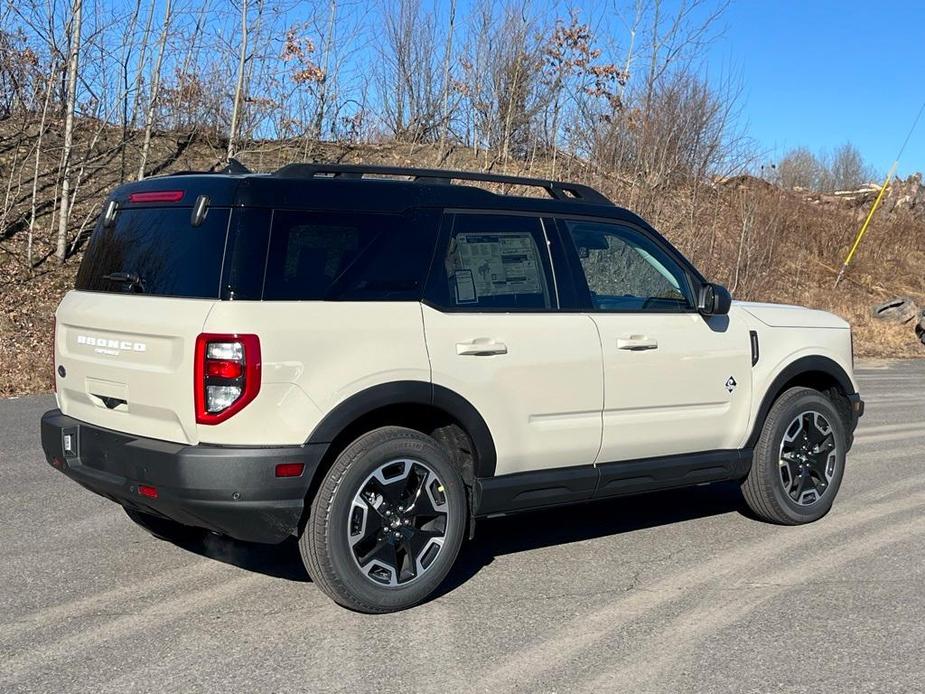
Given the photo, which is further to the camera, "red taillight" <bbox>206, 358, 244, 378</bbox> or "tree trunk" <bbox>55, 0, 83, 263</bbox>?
"tree trunk" <bbox>55, 0, 83, 263</bbox>

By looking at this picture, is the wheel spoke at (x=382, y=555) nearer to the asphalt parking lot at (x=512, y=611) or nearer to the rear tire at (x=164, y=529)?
the asphalt parking lot at (x=512, y=611)

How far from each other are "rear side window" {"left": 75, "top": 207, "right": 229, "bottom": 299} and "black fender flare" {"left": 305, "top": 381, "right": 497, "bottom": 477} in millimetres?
731

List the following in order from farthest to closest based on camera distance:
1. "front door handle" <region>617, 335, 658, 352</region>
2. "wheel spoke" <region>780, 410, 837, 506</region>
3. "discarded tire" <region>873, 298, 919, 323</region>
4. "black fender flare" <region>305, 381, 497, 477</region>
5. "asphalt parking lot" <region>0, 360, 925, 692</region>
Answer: "discarded tire" <region>873, 298, 919, 323</region>
"wheel spoke" <region>780, 410, 837, 506</region>
"front door handle" <region>617, 335, 658, 352</region>
"black fender flare" <region>305, 381, 497, 477</region>
"asphalt parking lot" <region>0, 360, 925, 692</region>

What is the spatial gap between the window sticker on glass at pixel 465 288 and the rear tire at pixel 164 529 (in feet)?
7.15

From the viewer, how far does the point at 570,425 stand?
17.1ft

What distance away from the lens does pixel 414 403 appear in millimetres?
4695

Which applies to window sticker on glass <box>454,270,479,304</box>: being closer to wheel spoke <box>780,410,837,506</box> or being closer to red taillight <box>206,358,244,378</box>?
red taillight <box>206,358,244,378</box>

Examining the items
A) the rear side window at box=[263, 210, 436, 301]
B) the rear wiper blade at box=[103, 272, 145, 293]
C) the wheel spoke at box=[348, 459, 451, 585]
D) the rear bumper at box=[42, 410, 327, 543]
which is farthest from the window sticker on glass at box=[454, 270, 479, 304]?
the rear wiper blade at box=[103, 272, 145, 293]

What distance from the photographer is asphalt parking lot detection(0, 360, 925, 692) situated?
13.0 ft

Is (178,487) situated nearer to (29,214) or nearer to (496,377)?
(496,377)

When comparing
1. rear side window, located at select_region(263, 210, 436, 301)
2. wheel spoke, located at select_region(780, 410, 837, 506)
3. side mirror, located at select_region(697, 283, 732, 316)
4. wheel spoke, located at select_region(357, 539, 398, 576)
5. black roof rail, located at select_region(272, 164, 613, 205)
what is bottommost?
wheel spoke, located at select_region(357, 539, 398, 576)

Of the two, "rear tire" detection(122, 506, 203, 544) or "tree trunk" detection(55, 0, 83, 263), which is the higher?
"tree trunk" detection(55, 0, 83, 263)

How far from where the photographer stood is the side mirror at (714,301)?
5723 millimetres

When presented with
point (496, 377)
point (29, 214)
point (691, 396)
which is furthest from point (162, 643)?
point (29, 214)
